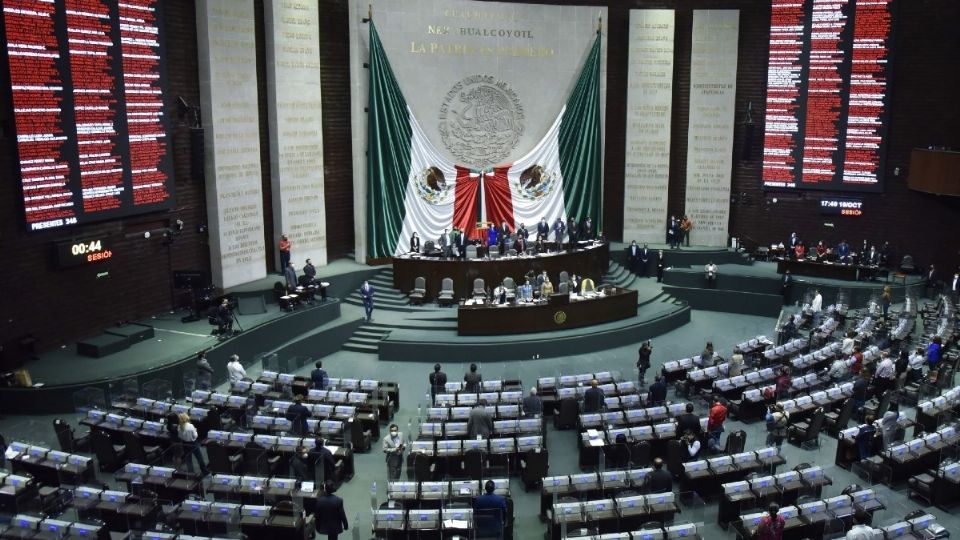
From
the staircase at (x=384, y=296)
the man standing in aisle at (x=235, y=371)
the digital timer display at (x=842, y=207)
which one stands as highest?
the digital timer display at (x=842, y=207)

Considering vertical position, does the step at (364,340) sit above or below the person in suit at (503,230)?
below

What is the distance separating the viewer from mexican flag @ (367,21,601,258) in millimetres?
29094

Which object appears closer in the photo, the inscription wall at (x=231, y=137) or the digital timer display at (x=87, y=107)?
the digital timer display at (x=87, y=107)

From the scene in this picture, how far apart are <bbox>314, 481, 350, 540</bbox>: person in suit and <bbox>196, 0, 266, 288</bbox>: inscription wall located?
1408 centimetres

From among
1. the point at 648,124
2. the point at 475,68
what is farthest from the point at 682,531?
the point at 648,124

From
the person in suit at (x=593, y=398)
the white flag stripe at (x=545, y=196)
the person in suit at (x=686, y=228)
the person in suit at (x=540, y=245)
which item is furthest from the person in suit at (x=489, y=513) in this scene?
the person in suit at (x=686, y=228)

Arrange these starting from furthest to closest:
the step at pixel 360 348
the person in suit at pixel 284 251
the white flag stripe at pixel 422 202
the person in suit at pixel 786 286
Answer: the white flag stripe at pixel 422 202 < the person in suit at pixel 786 286 < the person in suit at pixel 284 251 < the step at pixel 360 348

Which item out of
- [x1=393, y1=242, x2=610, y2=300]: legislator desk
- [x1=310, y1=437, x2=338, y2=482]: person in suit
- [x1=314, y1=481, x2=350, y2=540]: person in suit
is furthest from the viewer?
[x1=393, y1=242, x2=610, y2=300]: legislator desk

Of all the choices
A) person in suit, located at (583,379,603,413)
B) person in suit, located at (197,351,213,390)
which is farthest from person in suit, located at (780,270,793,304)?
person in suit, located at (197,351,213,390)

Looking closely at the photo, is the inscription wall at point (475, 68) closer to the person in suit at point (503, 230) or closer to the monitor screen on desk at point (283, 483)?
the person in suit at point (503, 230)

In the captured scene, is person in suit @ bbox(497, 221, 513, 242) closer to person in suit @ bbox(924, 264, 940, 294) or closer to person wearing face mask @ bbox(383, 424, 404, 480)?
person wearing face mask @ bbox(383, 424, 404, 480)

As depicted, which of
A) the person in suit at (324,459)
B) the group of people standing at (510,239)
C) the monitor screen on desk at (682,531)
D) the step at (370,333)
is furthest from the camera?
the group of people standing at (510,239)

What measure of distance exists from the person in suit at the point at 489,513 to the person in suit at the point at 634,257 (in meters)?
19.4

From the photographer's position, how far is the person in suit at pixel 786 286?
28500 millimetres
